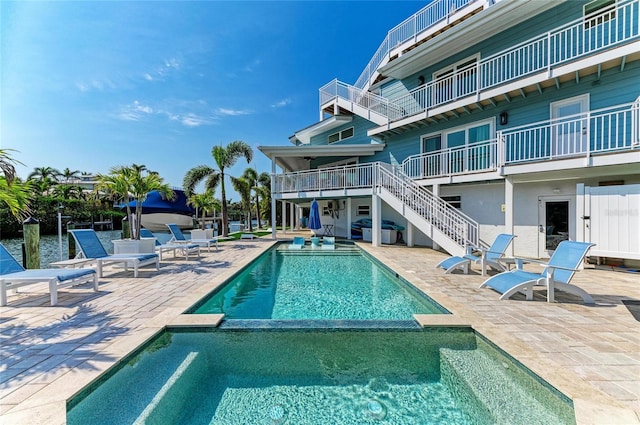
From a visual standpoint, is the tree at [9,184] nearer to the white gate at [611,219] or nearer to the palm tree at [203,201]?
the white gate at [611,219]

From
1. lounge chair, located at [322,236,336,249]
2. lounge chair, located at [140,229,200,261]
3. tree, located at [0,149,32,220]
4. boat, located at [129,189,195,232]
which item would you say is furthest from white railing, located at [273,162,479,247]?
boat, located at [129,189,195,232]

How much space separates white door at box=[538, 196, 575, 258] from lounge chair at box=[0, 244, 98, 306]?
13.4 metres

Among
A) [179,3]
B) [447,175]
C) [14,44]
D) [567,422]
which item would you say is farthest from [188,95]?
[567,422]

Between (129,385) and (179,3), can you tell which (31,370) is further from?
(179,3)

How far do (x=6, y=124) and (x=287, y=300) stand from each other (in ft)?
20.6

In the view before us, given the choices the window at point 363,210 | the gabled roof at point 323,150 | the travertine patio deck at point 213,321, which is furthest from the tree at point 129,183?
the window at point 363,210

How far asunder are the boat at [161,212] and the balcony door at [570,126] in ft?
106

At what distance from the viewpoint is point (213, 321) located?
4.14m

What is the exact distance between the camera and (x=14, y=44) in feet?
19.3

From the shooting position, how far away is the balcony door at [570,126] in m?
9.01

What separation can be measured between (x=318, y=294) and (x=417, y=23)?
1519 centimetres

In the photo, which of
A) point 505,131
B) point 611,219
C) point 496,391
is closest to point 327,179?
point 505,131

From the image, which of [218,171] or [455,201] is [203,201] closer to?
[218,171]

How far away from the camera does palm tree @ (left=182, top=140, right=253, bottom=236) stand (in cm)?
1784
